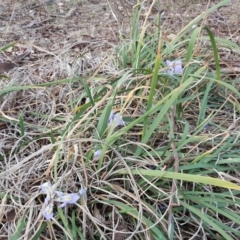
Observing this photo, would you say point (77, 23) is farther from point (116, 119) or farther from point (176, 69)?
point (116, 119)

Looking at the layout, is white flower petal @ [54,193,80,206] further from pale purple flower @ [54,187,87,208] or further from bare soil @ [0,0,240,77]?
bare soil @ [0,0,240,77]

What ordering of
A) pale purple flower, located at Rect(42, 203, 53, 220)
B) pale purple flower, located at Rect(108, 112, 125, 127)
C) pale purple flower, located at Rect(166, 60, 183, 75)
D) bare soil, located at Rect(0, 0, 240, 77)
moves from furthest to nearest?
1. bare soil, located at Rect(0, 0, 240, 77)
2. pale purple flower, located at Rect(166, 60, 183, 75)
3. pale purple flower, located at Rect(108, 112, 125, 127)
4. pale purple flower, located at Rect(42, 203, 53, 220)

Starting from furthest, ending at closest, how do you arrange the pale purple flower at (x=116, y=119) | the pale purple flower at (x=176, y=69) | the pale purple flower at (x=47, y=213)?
the pale purple flower at (x=176, y=69) → the pale purple flower at (x=116, y=119) → the pale purple flower at (x=47, y=213)

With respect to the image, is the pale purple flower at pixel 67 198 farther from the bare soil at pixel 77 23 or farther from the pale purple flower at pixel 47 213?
the bare soil at pixel 77 23

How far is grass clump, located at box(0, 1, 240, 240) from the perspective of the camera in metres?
1.18

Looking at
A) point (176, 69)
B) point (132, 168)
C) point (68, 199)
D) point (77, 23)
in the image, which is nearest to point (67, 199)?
point (68, 199)

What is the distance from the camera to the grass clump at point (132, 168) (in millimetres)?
1184

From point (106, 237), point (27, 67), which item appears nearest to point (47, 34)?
point (27, 67)

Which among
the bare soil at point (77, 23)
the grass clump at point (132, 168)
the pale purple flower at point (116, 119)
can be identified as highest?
the pale purple flower at point (116, 119)

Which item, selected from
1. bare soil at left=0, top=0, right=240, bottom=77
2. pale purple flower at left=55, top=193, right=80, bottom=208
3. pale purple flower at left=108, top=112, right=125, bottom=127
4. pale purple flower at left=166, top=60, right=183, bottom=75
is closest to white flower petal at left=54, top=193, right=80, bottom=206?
pale purple flower at left=55, top=193, right=80, bottom=208

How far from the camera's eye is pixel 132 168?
1.27 m

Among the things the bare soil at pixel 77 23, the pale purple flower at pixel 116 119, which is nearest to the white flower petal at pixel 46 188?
the pale purple flower at pixel 116 119

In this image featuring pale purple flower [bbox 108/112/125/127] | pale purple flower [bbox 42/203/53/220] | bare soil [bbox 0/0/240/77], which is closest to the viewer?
pale purple flower [bbox 42/203/53/220]

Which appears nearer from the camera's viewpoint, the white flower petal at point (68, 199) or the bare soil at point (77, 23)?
the white flower petal at point (68, 199)
